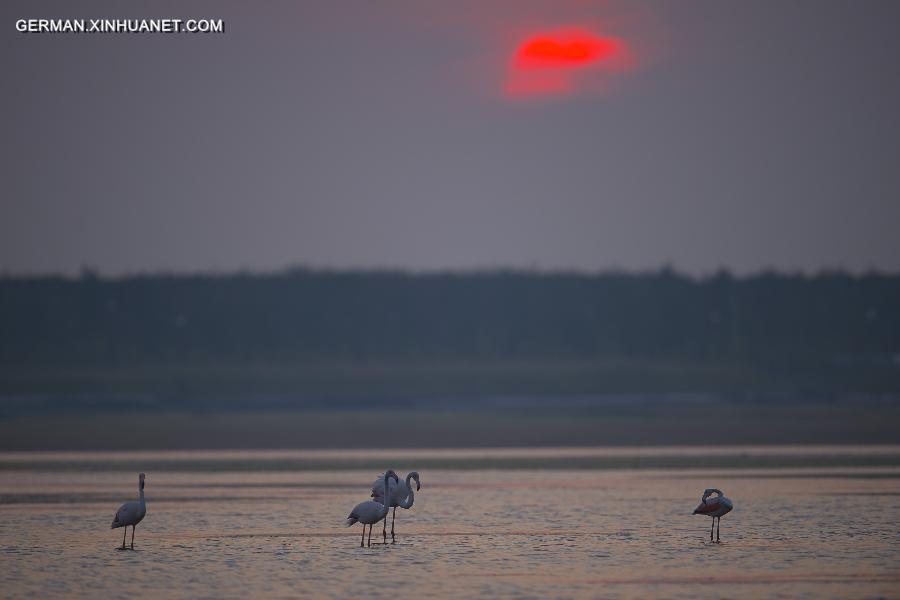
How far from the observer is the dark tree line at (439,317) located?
369ft

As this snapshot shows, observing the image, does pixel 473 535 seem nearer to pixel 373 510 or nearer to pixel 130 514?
Result: pixel 373 510

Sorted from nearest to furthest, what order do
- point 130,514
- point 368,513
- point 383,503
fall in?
point 130,514 → point 368,513 → point 383,503

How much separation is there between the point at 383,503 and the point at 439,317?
10263 centimetres

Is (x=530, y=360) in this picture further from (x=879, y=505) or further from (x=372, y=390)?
(x=879, y=505)

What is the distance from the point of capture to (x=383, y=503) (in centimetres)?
2314

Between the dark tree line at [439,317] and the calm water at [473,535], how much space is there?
7510 centimetres

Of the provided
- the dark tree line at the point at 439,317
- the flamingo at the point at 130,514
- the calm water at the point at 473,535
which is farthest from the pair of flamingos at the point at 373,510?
the dark tree line at the point at 439,317

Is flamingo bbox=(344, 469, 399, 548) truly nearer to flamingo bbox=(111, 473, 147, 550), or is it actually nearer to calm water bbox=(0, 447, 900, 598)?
calm water bbox=(0, 447, 900, 598)

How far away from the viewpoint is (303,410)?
71938mm

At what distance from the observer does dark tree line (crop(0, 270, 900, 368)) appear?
11256 cm

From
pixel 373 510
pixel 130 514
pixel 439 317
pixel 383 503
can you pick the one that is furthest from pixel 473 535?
pixel 439 317

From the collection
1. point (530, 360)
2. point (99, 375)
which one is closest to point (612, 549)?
point (99, 375)

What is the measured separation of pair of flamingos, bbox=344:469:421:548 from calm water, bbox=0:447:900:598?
47 cm

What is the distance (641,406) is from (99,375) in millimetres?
39597
